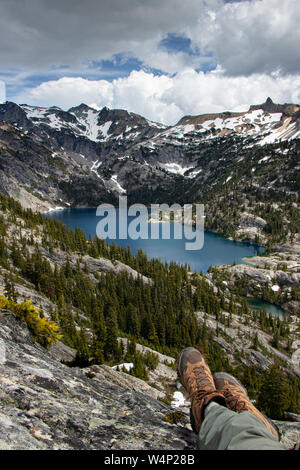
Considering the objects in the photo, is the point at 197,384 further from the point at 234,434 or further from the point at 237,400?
the point at 234,434

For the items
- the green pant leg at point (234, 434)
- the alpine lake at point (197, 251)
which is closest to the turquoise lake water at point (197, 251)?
the alpine lake at point (197, 251)

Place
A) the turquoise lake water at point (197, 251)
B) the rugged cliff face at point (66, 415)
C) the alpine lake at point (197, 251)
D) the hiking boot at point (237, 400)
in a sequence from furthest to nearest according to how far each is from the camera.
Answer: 1. the turquoise lake water at point (197, 251)
2. the alpine lake at point (197, 251)
3. the hiking boot at point (237, 400)
4. the rugged cliff face at point (66, 415)

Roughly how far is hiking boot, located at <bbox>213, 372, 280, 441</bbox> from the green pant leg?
2213 mm

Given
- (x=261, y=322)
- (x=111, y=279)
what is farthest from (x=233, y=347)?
(x=111, y=279)

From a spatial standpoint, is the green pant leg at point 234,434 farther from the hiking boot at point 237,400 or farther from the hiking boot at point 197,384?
the hiking boot at point 237,400

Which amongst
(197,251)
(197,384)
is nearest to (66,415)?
(197,384)

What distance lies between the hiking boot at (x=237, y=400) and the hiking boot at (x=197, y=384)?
264mm

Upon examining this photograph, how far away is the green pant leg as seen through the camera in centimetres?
340

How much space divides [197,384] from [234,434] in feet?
15.0

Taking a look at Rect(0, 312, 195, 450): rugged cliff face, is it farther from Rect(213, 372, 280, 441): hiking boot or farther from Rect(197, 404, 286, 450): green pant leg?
Rect(197, 404, 286, 450): green pant leg

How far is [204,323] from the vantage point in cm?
6694

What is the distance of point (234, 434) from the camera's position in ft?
12.5

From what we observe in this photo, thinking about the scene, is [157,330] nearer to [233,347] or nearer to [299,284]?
[233,347]

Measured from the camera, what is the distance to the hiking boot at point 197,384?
6.06m
